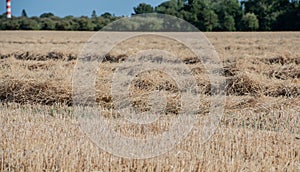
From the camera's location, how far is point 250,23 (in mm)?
53531

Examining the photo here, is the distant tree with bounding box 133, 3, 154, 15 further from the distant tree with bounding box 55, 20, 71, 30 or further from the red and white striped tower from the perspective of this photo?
the red and white striped tower

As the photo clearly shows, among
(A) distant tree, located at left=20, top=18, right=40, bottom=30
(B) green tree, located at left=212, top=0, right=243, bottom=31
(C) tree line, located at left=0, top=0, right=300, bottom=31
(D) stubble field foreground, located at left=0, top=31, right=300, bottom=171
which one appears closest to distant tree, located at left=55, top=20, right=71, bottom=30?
(C) tree line, located at left=0, top=0, right=300, bottom=31

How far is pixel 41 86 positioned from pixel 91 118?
7.58 ft

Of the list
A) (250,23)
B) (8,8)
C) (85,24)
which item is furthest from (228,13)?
(8,8)

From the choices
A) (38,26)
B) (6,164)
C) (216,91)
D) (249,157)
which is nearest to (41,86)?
(216,91)

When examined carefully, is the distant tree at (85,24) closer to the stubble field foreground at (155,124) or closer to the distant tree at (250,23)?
the distant tree at (250,23)

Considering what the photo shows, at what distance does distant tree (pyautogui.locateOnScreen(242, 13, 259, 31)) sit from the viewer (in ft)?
174

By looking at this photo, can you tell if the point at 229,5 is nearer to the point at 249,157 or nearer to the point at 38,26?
the point at 38,26

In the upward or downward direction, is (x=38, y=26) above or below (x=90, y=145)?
above

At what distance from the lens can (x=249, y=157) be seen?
15.0 feet

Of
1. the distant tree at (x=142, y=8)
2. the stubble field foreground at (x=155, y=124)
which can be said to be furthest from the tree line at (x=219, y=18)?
the stubble field foreground at (x=155, y=124)

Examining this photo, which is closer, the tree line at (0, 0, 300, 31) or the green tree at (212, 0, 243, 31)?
the tree line at (0, 0, 300, 31)

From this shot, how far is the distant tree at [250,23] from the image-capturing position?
53094 millimetres

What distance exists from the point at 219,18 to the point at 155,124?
171ft
